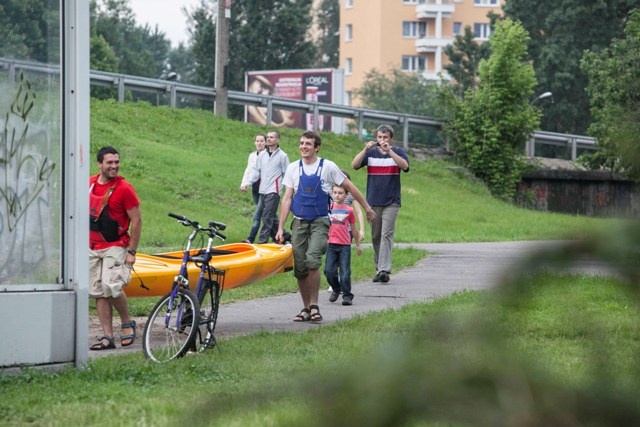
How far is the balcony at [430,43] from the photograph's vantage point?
101m

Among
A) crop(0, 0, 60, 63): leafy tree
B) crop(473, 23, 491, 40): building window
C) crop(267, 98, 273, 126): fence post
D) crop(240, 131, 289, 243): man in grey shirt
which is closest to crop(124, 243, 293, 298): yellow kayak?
crop(0, 0, 60, 63): leafy tree

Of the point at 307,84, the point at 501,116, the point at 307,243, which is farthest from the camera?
the point at 307,84

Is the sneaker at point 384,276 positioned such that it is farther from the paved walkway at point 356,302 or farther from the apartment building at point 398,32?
the apartment building at point 398,32

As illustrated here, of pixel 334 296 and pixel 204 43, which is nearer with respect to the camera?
pixel 334 296

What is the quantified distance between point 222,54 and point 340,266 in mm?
23661

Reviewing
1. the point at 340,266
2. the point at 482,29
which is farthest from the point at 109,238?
the point at 482,29

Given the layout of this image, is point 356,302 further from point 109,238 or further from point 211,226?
point 109,238

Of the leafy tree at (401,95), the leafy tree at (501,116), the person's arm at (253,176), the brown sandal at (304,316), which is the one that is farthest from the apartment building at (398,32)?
the brown sandal at (304,316)

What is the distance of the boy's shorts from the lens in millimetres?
12352

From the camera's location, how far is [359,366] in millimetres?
1021

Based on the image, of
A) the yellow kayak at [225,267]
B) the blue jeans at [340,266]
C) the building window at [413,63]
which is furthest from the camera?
the building window at [413,63]

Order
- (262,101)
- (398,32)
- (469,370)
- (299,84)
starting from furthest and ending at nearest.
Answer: (398,32), (299,84), (262,101), (469,370)

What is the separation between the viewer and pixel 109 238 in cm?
1057

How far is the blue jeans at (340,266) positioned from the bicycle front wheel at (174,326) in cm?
383
